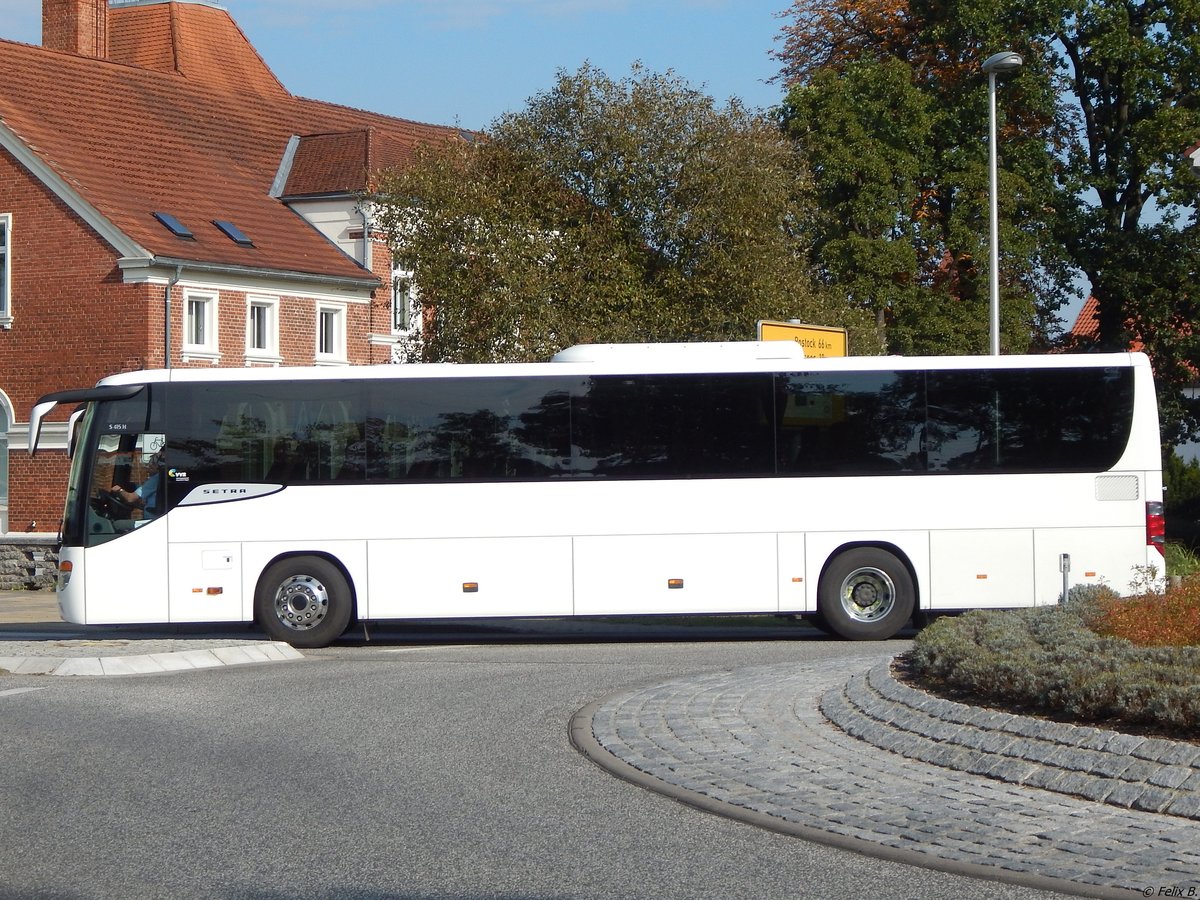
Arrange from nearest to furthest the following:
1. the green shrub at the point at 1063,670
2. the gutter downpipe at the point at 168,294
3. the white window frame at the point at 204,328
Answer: the green shrub at the point at 1063,670 < the gutter downpipe at the point at 168,294 < the white window frame at the point at 204,328

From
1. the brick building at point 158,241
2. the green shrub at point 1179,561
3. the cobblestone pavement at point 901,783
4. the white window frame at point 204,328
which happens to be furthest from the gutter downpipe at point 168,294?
the cobblestone pavement at point 901,783

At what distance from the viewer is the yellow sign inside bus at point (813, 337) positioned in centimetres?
2327

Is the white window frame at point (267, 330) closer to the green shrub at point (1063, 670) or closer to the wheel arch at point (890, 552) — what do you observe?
the wheel arch at point (890, 552)

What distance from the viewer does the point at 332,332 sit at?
42562 millimetres

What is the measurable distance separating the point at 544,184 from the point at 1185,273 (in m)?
17.7

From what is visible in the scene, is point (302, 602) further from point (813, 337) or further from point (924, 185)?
point (924, 185)

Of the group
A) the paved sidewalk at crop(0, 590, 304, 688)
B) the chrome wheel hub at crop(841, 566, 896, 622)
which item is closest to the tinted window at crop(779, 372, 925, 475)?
the chrome wheel hub at crop(841, 566, 896, 622)

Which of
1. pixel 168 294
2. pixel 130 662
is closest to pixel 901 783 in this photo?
pixel 130 662

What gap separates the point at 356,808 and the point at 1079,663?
4155 millimetres

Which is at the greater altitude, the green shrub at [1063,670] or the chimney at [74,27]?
the chimney at [74,27]

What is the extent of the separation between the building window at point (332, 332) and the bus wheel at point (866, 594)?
25.5 metres

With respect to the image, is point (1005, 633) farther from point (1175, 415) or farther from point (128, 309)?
point (1175, 415)

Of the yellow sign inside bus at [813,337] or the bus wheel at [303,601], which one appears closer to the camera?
the bus wheel at [303,601]

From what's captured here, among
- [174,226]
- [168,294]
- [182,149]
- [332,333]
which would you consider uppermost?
[182,149]
